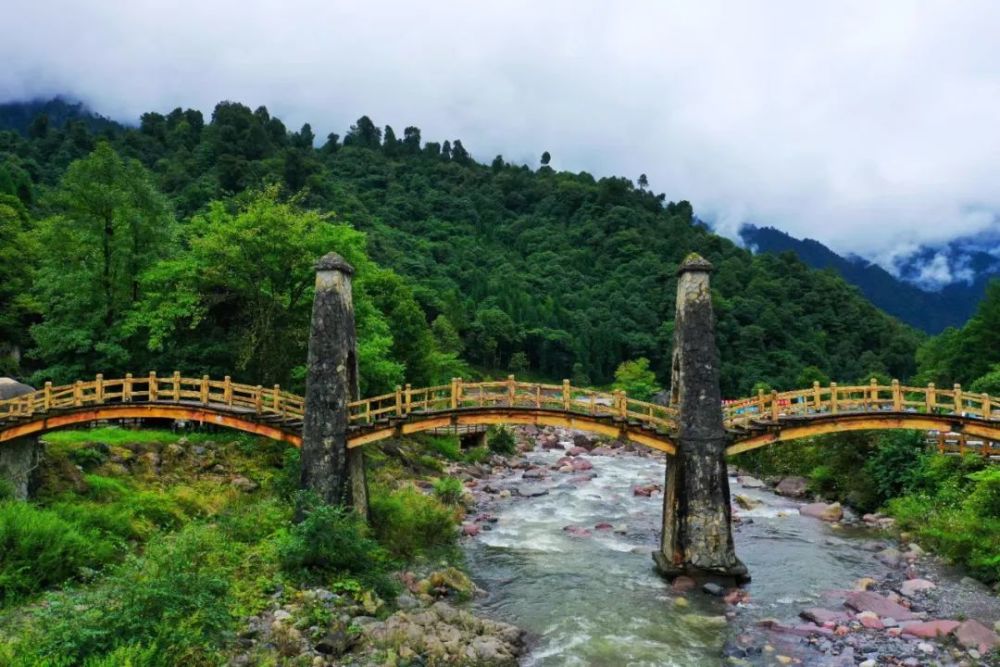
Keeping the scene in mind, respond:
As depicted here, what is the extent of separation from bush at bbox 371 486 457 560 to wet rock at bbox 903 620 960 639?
1294cm

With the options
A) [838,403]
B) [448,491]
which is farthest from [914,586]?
[448,491]

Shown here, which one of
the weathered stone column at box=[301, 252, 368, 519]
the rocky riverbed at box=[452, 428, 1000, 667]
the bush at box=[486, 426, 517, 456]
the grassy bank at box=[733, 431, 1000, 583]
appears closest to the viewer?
the rocky riverbed at box=[452, 428, 1000, 667]

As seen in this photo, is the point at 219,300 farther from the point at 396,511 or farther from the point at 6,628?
the point at 6,628

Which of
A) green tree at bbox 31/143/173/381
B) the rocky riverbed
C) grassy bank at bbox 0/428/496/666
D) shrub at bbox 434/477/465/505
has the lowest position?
the rocky riverbed

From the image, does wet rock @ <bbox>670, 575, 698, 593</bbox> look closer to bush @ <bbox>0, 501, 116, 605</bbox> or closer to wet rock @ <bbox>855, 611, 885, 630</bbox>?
wet rock @ <bbox>855, 611, 885, 630</bbox>

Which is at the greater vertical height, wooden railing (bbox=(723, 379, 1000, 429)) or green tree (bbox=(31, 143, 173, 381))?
green tree (bbox=(31, 143, 173, 381))

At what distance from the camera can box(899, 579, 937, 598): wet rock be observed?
17344mm

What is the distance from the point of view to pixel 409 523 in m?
20.5

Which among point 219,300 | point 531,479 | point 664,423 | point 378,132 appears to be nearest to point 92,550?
point 219,300

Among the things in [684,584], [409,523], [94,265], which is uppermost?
[94,265]

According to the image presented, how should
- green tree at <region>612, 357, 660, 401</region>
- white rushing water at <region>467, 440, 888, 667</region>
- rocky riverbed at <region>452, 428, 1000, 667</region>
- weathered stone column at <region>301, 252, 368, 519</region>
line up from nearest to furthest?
rocky riverbed at <region>452, 428, 1000, 667</region> → white rushing water at <region>467, 440, 888, 667</region> → weathered stone column at <region>301, 252, 368, 519</region> → green tree at <region>612, 357, 660, 401</region>

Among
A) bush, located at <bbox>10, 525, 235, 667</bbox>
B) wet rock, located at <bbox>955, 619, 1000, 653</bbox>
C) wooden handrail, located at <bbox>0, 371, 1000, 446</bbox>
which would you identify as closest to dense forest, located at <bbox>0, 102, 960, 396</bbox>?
wooden handrail, located at <bbox>0, 371, 1000, 446</bbox>

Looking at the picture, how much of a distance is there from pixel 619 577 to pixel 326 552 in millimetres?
8475

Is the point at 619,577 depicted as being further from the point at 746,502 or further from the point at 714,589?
the point at 746,502
